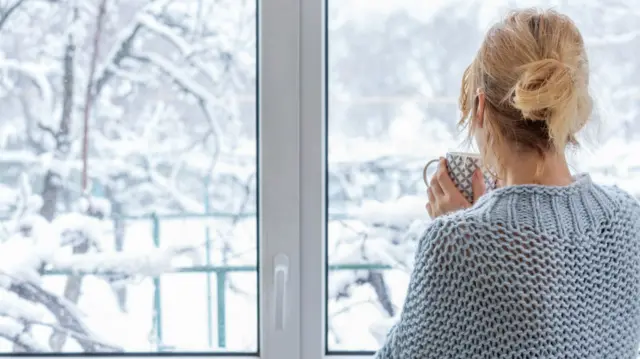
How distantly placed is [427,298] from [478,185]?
8.3 inches

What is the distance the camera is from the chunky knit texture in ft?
2.72

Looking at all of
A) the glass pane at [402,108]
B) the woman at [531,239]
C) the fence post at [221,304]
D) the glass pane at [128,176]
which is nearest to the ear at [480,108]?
the woman at [531,239]

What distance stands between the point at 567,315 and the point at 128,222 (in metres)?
0.85

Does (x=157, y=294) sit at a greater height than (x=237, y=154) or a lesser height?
lesser

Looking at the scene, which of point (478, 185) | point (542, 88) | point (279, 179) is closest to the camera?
point (542, 88)

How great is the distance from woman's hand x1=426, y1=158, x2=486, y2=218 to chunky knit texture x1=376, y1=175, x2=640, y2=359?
0.38ft

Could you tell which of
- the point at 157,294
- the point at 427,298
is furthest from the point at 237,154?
the point at 427,298

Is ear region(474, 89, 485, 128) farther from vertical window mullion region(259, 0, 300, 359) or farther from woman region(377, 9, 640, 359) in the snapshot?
vertical window mullion region(259, 0, 300, 359)

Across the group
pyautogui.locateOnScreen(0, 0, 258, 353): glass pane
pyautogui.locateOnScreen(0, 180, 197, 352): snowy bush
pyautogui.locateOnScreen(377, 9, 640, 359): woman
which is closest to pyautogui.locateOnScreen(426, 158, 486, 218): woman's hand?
pyautogui.locateOnScreen(377, 9, 640, 359): woman

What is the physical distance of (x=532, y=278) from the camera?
2.71 ft

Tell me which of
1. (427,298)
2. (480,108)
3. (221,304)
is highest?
(480,108)

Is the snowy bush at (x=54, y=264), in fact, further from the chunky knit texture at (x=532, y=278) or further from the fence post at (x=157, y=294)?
the chunky knit texture at (x=532, y=278)

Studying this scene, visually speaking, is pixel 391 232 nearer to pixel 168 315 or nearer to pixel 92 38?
pixel 168 315

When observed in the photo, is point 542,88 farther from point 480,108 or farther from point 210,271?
point 210,271
